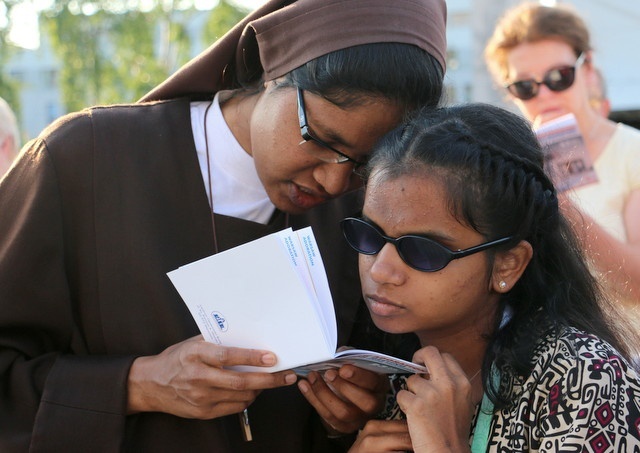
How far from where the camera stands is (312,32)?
2.54 meters

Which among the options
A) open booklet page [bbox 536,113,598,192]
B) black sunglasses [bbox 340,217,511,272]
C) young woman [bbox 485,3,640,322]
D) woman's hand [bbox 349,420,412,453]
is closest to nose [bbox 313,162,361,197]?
black sunglasses [bbox 340,217,511,272]

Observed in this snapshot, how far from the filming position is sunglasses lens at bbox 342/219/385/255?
237 centimetres

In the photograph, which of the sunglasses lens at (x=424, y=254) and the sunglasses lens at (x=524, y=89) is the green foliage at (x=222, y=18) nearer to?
the sunglasses lens at (x=524, y=89)

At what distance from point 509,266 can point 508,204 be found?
0.60 ft

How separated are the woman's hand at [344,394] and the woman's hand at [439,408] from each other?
19 cm

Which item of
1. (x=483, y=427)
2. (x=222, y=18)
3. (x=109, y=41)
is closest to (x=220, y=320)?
(x=483, y=427)

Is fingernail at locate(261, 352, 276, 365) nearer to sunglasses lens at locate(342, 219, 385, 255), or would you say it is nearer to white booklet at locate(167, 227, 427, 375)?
white booklet at locate(167, 227, 427, 375)

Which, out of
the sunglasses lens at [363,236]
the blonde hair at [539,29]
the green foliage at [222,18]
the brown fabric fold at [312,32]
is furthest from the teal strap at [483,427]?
the green foliage at [222,18]

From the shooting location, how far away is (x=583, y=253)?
8.67ft

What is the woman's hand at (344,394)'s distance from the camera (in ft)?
7.88

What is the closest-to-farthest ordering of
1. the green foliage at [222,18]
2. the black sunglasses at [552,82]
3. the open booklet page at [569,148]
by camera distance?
the open booklet page at [569,148] → the black sunglasses at [552,82] → the green foliage at [222,18]

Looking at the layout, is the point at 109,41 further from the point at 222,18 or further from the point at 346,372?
the point at 346,372

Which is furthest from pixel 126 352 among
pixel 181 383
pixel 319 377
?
pixel 319 377

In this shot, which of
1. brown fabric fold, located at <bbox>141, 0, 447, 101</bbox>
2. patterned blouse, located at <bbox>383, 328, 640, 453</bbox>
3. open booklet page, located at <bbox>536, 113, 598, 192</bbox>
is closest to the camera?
patterned blouse, located at <bbox>383, 328, 640, 453</bbox>
